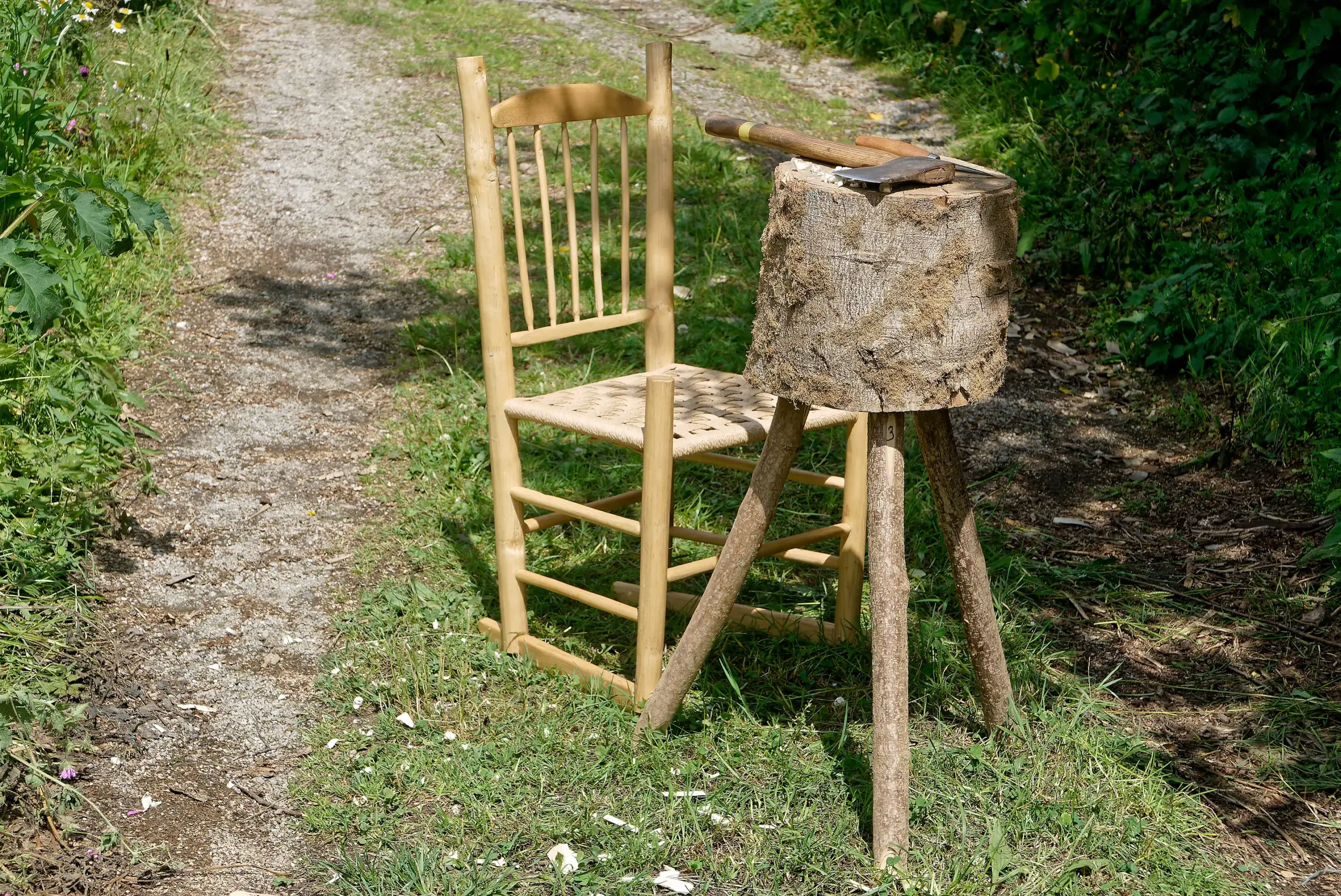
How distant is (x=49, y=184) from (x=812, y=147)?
2342 millimetres

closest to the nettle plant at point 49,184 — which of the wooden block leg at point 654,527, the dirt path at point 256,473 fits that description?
the dirt path at point 256,473

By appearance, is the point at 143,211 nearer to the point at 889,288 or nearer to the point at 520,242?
the point at 520,242

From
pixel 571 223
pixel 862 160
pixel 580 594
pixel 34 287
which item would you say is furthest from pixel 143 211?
pixel 862 160

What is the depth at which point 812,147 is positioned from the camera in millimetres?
2328

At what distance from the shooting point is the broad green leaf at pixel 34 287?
277 centimetres

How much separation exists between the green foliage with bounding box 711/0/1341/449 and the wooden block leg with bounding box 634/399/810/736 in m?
2.13

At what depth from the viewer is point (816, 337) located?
228cm

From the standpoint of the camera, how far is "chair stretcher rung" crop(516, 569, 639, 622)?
2.75 meters

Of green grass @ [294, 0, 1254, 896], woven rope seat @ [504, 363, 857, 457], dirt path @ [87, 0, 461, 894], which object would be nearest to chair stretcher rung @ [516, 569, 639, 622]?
green grass @ [294, 0, 1254, 896]

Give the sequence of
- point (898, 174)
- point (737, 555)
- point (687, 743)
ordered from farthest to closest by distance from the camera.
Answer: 1. point (687, 743)
2. point (737, 555)
3. point (898, 174)

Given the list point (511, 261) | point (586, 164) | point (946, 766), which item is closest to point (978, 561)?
point (946, 766)

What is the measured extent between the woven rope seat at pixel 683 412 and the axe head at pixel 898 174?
577mm

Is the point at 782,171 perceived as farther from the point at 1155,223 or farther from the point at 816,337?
the point at 1155,223

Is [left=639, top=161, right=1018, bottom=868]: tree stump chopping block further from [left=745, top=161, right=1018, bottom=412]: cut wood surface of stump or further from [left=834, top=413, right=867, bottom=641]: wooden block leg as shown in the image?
[left=834, top=413, right=867, bottom=641]: wooden block leg
